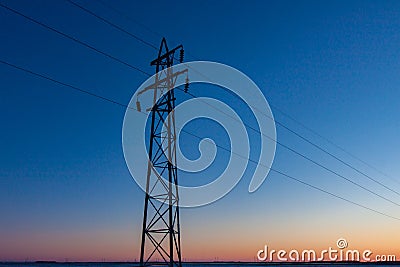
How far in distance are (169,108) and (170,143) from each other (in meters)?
2.62

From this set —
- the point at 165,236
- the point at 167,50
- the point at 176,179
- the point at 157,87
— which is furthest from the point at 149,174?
the point at 167,50

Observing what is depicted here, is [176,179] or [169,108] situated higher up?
[169,108]

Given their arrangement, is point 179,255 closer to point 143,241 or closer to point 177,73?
point 143,241

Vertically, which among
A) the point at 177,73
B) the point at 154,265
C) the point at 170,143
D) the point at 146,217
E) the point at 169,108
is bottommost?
the point at 154,265

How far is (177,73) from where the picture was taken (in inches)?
1334

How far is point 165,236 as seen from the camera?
32000 millimetres

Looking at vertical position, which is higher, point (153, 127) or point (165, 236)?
point (153, 127)

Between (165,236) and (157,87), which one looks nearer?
(165,236)

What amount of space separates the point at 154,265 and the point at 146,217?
379cm

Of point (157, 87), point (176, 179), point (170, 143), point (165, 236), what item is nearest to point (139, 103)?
point (157, 87)

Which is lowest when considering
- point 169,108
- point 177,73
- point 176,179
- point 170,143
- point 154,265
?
point 154,265

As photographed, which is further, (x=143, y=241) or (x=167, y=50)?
(x=167, y=50)

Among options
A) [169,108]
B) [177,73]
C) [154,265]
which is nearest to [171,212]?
[154,265]

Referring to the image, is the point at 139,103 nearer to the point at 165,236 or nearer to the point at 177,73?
the point at 177,73
